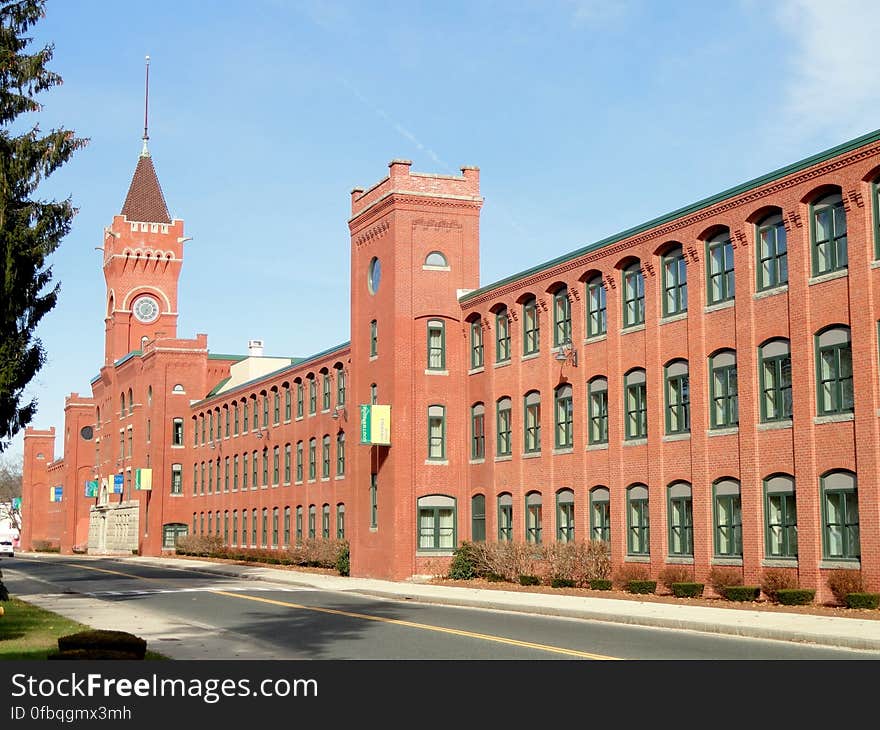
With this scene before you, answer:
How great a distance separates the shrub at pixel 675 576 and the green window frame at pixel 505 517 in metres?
10.3

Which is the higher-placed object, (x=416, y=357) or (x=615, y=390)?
(x=416, y=357)

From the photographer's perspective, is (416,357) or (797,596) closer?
(797,596)

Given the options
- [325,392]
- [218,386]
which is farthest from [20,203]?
[218,386]

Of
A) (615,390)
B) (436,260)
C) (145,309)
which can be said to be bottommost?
(615,390)

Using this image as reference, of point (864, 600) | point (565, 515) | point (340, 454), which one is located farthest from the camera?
point (340, 454)

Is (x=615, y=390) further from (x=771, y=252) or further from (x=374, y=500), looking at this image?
(x=374, y=500)

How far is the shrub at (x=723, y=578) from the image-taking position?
102ft

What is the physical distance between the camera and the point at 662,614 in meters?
25.3

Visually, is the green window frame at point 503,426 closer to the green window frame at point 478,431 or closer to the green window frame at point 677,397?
the green window frame at point 478,431

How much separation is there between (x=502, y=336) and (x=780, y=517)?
16401 mm

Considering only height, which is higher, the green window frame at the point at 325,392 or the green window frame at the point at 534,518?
the green window frame at the point at 325,392

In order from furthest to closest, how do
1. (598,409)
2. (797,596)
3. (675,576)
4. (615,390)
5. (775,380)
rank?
1. (598,409)
2. (615,390)
3. (675,576)
4. (775,380)
5. (797,596)

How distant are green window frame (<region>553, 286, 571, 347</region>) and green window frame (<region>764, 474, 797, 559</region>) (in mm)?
11023

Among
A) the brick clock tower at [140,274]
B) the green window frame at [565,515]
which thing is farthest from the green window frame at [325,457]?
the brick clock tower at [140,274]
